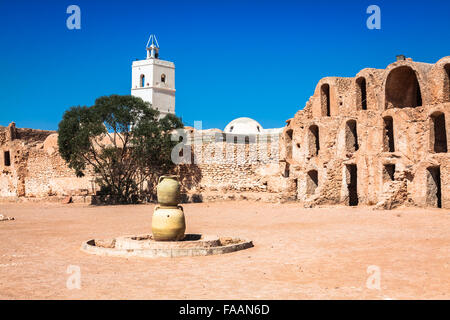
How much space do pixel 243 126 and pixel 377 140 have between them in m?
32.1

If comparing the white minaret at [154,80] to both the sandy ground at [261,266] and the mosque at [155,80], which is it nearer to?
the mosque at [155,80]

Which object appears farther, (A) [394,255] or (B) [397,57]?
(B) [397,57]

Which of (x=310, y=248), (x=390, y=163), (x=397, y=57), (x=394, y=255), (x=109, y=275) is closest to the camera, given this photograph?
(x=109, y=275)

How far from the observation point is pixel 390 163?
21.7m

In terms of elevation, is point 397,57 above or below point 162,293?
above

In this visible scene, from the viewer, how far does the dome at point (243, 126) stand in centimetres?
5324

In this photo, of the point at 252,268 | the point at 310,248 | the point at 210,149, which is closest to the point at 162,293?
the point at 252,268

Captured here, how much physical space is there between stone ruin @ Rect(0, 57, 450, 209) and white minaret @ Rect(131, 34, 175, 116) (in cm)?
3093

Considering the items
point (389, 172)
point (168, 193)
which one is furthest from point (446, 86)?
point (168, 193)

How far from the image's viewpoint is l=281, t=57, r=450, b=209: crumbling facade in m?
20.5

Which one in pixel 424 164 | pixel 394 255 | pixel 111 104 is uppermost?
pixel 111 104

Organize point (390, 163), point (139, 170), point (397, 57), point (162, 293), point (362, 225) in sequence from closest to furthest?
point (162, 293)
point (362, 225)
point (390, 163)
point (397, 57)
point (139, 170)
